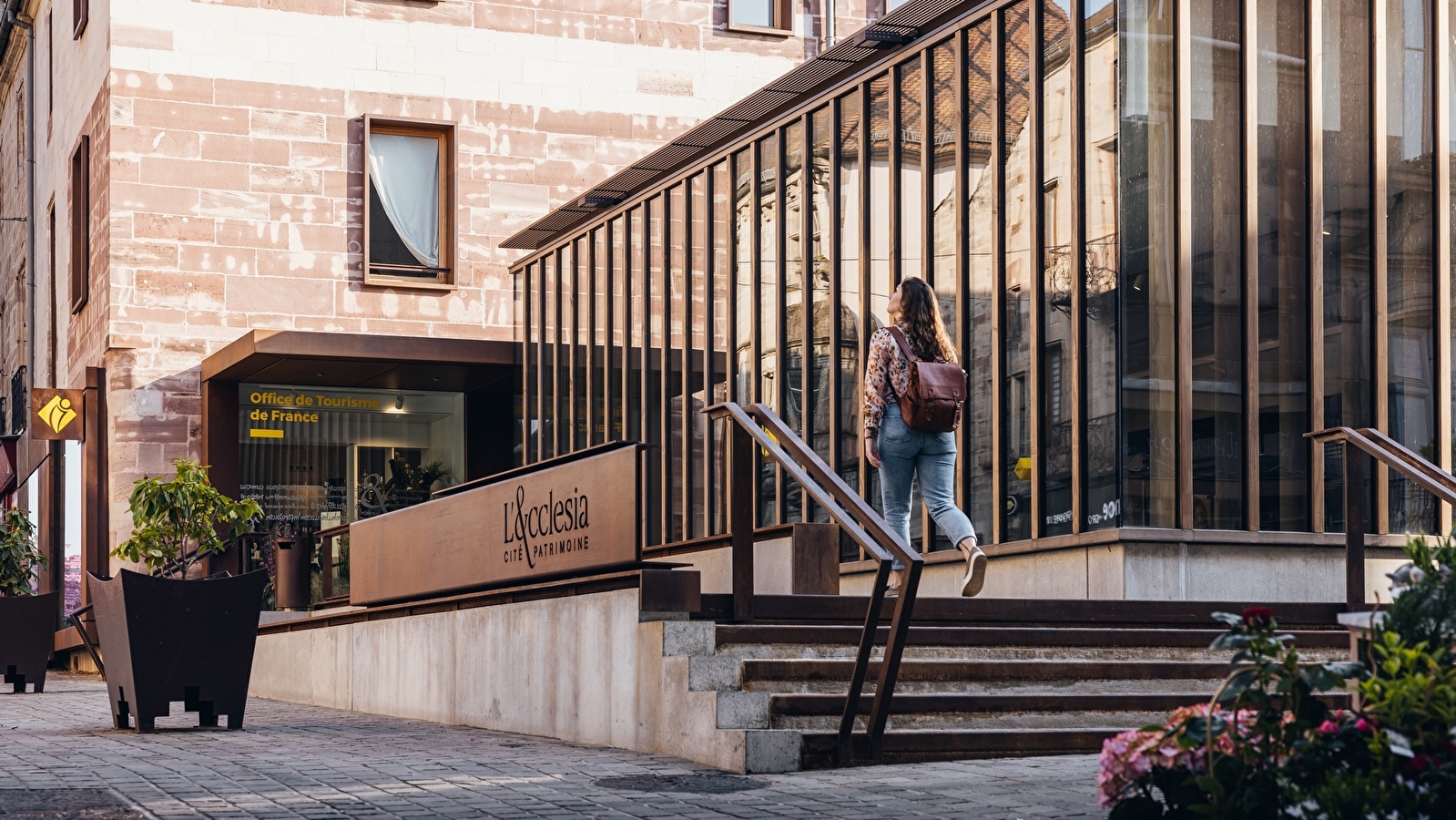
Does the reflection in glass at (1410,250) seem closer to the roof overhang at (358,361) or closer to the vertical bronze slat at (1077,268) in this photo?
the vertical bronze slat at (1077,268)

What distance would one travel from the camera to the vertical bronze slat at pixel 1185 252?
11.6 meters

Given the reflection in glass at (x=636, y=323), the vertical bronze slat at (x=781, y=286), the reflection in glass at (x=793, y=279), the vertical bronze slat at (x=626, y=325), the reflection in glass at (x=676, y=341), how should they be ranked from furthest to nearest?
the vertical bronze slat at (x=626, y=325) → the reflection in glass at (x=636, y=323) → the reflection in glass at (x=676, y=341) → the vertical bronze slat at (x=781, y=286) → the reflection in glass at (x=793, y=279)

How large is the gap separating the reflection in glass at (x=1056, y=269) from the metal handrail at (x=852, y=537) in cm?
264

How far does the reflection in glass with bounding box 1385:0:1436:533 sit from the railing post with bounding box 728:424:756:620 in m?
5.27

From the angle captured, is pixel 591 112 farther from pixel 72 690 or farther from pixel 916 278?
pixel 916 278

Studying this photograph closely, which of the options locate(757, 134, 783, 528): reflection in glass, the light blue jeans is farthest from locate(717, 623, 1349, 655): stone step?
locate(757, 134, 783, 528): reflection in glass

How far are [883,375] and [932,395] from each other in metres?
0.34

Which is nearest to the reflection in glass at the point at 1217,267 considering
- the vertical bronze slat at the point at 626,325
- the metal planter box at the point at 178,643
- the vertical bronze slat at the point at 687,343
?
the vertical bronze slat at the point at 687,343

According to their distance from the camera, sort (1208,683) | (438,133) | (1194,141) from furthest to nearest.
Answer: (438,133) < (1194,141) < (1208,683)

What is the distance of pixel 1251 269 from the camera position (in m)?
12.1

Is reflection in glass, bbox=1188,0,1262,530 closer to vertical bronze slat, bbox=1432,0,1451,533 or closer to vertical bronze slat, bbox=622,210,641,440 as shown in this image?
vertical bronze slat, bbox=1432,0,1451,533

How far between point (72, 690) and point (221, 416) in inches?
182

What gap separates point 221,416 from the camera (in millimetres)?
21859

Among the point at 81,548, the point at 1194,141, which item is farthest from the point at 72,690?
the point at 1194,141
